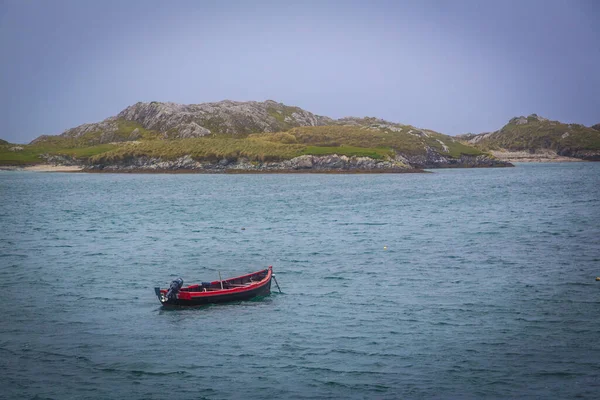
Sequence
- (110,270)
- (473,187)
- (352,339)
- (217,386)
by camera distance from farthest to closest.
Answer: (473,187) → (110,270) → (352,339) → (217,386)

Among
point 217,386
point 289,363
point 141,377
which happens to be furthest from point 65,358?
point 289,363

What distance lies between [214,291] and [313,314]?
5.59 m

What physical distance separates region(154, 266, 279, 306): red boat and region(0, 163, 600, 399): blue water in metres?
0.61

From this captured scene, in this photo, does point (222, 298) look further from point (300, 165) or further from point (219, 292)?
point (300, 165)

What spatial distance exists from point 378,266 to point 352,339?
16166 mm

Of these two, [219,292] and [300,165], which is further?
[300,165]

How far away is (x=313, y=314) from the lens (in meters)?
30.3

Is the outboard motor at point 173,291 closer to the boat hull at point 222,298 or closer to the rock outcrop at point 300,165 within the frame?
the boat hull at point 222,298

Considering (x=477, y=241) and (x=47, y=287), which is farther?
(x=477, y=241)

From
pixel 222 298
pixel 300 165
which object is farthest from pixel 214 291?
pixel 300 165

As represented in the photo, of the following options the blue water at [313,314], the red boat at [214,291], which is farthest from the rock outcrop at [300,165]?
the red boat at [214,291]

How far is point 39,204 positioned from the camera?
9288cm

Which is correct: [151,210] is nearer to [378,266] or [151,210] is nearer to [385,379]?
[378,266]

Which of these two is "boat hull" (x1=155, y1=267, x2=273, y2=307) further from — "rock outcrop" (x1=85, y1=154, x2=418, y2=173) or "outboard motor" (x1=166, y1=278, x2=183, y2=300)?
"rock outcrop" (x1=85, y1=154, x2=418, y2=173)
